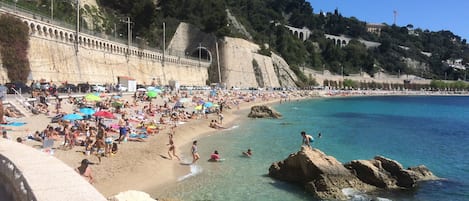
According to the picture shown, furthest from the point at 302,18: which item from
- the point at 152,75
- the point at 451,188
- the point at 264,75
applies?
the point at 451,188

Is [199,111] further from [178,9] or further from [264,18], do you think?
[264,18]

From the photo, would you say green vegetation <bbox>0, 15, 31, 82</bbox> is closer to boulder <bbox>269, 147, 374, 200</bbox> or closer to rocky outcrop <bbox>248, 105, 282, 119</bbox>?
rocky outcrop <bbox>248, 105, 282, 119</bbox>

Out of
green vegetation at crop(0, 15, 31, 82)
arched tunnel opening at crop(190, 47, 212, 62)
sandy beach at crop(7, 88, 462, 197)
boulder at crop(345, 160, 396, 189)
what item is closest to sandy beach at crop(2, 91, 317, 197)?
sandy beach at crop(7, 88, 462, 197)

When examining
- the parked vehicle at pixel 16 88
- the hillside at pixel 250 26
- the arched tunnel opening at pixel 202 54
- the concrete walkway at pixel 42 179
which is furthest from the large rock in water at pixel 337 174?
the arched tunnel opening at pixel 202 54

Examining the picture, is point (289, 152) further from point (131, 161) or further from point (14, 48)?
point (14, 48)

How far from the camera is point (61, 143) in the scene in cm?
1862

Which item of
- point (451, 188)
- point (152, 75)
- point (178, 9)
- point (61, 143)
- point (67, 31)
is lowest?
point (451, 188)

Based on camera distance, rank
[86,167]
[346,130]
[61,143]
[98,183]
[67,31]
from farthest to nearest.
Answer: [67,31], [346,130], [61,143], [98,183], [86,167]

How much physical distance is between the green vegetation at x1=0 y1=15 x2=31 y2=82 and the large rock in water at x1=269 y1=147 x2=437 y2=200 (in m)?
24.5

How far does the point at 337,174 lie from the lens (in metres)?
15.8

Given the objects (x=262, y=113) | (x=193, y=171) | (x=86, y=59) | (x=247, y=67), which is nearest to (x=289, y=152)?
(x=193, y=171)

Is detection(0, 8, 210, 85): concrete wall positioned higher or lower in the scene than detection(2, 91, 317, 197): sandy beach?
higher

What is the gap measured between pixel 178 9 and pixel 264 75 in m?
26.1

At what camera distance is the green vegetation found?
31656 millimetres
